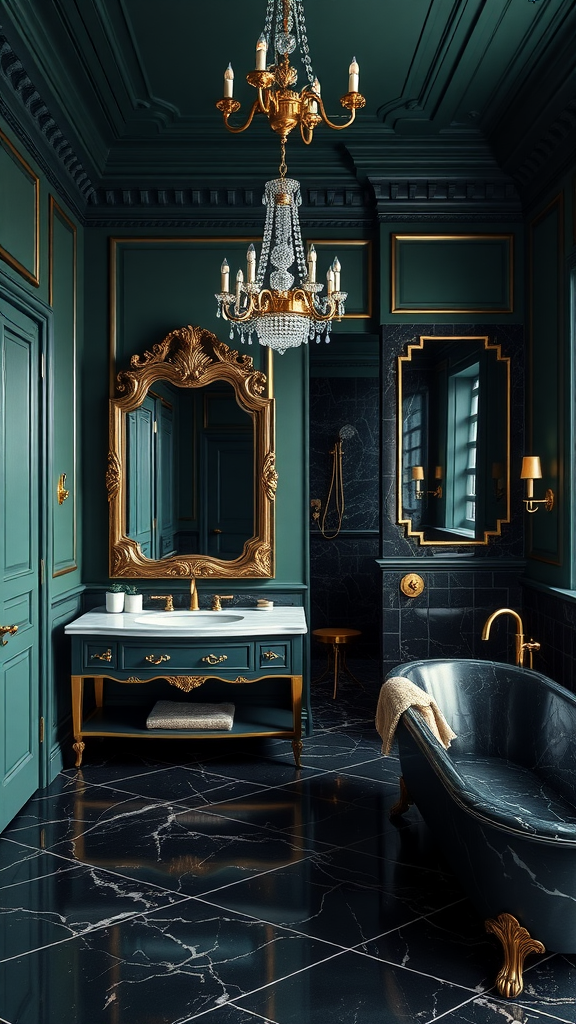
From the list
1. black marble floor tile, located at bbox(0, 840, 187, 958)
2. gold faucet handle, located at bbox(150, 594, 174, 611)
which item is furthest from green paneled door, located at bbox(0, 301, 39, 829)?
gold faucet handle, located at bbox(150, 594, 174, 611)

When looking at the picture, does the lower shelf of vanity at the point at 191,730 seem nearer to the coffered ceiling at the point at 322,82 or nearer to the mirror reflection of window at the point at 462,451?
the mirror reflection of window at the point at 462,451

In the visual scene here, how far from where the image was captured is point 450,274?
5.04 meters

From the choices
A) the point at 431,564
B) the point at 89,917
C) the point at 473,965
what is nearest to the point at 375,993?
the point at 473,965

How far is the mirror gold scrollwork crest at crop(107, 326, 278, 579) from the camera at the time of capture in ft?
16.3

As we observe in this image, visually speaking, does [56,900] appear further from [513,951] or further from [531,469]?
[531,469]

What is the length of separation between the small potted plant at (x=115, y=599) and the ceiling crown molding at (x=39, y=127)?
2.12 metres

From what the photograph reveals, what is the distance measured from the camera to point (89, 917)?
291 centimetres

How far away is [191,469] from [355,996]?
Answer: 309 cm

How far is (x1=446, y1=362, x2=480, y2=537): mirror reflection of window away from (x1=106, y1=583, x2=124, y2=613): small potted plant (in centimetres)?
193

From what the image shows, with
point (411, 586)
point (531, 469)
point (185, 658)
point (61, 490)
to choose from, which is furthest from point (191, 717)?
point (531, 469)

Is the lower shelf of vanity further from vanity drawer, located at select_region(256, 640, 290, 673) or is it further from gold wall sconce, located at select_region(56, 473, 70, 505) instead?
gold wall sconce, located at select_region(56, 473, 70, 505)

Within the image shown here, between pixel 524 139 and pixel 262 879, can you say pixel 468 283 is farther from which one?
pixel 262 879

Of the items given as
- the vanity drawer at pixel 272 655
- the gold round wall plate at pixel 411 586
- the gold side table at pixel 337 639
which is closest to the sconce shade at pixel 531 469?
the gold round wall plate at pixel 411 586

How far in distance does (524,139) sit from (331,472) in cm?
346
